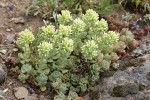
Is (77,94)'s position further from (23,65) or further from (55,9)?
(55,9)

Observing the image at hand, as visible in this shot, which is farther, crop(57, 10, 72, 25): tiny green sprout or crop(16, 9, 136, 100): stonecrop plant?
crop(57, 10, 72, 25): tiny green sprout

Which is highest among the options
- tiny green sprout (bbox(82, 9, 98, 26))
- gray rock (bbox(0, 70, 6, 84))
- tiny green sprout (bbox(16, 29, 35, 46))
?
tiny green sprout (bbox(82, 9, 98, 26))

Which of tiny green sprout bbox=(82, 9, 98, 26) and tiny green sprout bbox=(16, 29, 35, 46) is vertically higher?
tiny green sprout bbox=(82, 9, 98, 26)

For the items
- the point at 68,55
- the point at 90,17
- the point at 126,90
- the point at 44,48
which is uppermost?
the point at 90,17

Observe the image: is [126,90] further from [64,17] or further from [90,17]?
[64,17]

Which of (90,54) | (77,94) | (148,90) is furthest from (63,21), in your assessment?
(148,90)

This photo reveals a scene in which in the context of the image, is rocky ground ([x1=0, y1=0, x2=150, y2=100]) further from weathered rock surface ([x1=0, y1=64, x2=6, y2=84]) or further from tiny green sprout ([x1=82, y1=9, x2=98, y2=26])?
tiny green sprout ([x1=82, y1=9, x2=98, y2=26])

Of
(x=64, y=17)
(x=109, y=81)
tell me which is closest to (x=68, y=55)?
(x=64, y=17)

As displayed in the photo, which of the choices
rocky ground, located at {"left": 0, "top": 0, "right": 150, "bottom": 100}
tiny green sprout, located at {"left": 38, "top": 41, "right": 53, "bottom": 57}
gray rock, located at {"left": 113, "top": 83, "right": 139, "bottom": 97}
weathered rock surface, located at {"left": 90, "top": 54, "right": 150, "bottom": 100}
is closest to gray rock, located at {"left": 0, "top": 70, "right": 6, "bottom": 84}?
rocky ground, located at {"left": 0, "top": 0, "right": 150, "bottom": 100}

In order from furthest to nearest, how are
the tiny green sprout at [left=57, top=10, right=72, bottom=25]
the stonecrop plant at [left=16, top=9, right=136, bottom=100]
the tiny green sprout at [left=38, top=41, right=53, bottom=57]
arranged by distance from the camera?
the tiny green sprout at [left=57, top=10, right=72, bottom=25] → the stonecrop plant at [left=16, top=9, right=136, bottom=100] → the tiny green sprout at [left=38, top=41, right=53, bottom=57]
